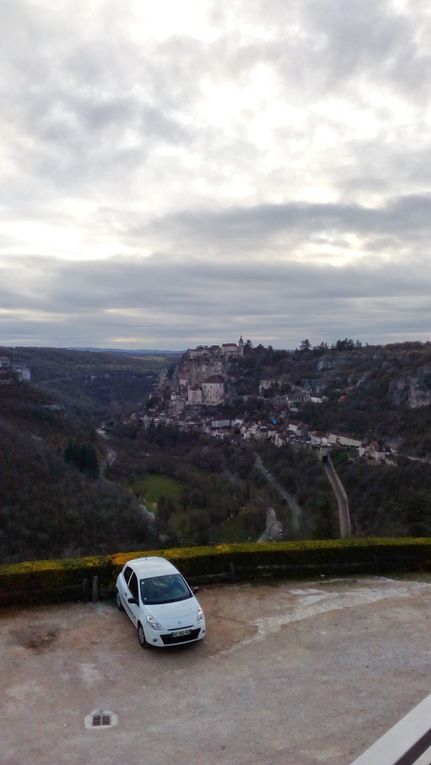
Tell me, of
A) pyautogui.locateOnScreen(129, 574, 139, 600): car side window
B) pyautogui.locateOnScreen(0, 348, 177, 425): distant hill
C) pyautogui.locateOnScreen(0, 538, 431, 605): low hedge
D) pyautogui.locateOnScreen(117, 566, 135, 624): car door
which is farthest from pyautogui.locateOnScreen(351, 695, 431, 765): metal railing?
pyautogui.locateOnScreen(0, 348, 177, 425): distant hill

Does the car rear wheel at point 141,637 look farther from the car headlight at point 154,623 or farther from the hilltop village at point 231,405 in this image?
the hilltop village at point 231,405

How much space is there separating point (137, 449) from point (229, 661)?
7339 centimetres

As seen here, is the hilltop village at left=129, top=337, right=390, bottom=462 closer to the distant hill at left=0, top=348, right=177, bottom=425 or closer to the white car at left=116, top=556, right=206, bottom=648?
the distant hill at left=0, top=348, right=177, bottom=425

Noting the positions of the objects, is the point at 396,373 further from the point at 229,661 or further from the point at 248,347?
the point at 229,661

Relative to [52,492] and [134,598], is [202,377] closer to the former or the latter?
[52,492]

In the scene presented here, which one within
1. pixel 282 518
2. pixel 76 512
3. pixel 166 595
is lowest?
pixel 282 518

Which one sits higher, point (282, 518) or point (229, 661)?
point (229, 661)

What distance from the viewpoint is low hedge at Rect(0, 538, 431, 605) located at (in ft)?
33.3

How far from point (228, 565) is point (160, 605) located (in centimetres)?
307

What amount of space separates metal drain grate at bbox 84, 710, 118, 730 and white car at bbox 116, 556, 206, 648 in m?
1.49

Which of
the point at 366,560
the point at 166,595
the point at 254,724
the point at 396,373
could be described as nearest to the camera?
the point at 254,724

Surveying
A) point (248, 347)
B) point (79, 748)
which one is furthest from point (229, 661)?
point (248, 347)

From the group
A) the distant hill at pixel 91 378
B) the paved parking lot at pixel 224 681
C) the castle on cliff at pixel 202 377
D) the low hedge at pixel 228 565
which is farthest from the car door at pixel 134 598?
the castle on cliff at pixel 202 377

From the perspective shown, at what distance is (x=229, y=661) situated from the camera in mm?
8023
